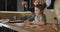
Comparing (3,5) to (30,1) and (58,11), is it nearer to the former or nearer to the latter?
(30,1)

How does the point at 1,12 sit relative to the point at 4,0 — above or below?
below

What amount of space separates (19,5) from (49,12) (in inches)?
35.5

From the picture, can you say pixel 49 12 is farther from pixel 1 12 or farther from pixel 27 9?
pixel 1 12

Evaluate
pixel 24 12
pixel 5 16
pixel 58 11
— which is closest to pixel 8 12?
pixel 5 16

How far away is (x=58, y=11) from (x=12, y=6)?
Result: 2514 mm

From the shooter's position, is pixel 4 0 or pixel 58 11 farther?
pixel 4 0

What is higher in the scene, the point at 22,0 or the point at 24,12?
the point at 22,0

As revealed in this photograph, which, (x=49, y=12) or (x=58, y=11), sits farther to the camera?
(x=49, y=12)

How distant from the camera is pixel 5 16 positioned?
12.0 ft

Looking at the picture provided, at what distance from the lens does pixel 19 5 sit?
386cm

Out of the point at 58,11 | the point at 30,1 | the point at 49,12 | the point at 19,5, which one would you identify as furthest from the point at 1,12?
the point at 58,11

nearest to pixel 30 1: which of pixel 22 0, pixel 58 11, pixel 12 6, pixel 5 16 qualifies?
pixel 22 0

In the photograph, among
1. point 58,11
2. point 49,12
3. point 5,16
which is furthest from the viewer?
point 5,16

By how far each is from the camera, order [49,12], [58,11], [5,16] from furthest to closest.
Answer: [5,16]
[49,12]
[58,11]
